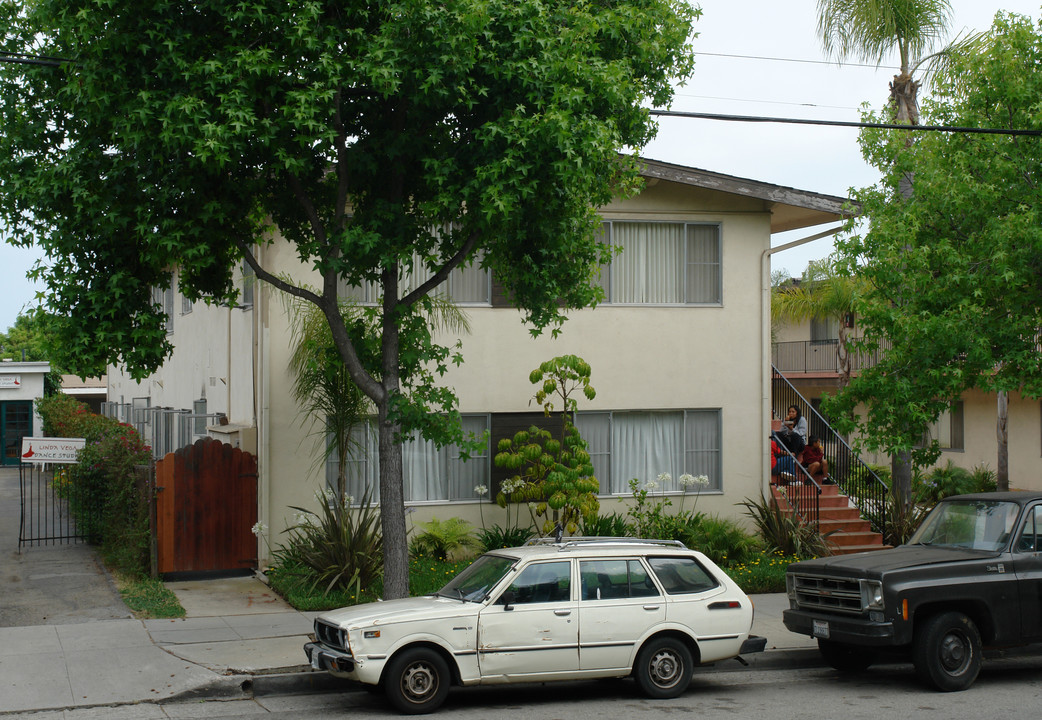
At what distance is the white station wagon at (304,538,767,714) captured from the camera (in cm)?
868

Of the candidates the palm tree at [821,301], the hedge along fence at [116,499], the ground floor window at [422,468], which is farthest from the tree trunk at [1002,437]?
the hedge along fence at [116,499]

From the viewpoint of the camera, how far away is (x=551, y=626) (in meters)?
9.05

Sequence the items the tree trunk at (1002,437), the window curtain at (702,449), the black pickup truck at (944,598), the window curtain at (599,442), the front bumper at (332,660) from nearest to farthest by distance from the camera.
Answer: the front bumper at (332,660), the black pickup truck at (944,598), the window curtain at (599,442), the window curtain at (702,449), the tree trunk at (1002,437)

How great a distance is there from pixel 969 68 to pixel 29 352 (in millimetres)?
64914

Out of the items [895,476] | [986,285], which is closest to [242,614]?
[986,285]

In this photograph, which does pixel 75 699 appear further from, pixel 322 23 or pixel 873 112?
pixel 873 112

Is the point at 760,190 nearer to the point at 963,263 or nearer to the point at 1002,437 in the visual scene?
the point at 963,263

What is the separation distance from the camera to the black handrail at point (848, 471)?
17.6m

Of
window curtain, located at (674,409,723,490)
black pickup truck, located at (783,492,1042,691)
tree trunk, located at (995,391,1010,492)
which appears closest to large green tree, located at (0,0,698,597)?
black pickup truck, located at (783,492,1042,691)

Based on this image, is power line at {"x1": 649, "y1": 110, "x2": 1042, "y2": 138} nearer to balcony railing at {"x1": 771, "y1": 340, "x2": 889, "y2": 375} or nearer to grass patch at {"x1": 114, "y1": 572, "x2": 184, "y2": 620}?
grass patch at {"x1": 114, "y1": 572, "x2": 184, "y2": 620}

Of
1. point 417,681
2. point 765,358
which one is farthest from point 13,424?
point 417,681

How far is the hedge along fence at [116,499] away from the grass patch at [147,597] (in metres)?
0.29

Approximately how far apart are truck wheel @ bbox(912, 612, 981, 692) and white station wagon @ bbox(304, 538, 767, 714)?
1.54 m

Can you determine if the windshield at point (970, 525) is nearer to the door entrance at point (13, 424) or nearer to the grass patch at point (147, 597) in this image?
the grass patch at point (147, 597)
